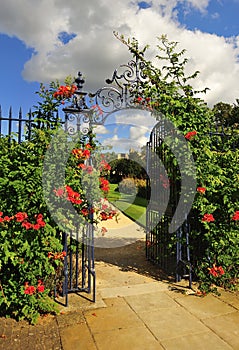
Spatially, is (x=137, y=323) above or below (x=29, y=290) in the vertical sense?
below

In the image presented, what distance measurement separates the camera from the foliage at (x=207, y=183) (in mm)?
4359

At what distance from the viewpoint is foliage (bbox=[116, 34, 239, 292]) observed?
4359mm

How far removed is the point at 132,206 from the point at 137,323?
10.7 m

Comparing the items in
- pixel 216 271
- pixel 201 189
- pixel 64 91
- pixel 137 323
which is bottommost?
pixel 137 323

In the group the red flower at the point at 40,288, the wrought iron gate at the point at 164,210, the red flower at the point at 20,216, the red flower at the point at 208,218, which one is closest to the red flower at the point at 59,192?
the red flower at the point at 20,216

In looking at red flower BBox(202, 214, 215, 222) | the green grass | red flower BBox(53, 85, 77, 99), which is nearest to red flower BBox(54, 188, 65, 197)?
red flower BBox(53, 85, 77, 99)

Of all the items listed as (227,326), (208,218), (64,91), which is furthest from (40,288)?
(64,91)

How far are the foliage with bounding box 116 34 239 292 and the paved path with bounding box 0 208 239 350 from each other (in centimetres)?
46

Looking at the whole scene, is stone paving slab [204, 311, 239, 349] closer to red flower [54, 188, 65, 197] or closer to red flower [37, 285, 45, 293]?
red flower [37, 285, 45, 293]

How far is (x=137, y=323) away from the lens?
337 centimetres

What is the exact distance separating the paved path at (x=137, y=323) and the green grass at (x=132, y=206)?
580cm

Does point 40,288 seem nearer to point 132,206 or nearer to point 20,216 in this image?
point 20,216

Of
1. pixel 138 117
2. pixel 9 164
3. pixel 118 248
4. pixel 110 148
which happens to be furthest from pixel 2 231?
pixel 118 248

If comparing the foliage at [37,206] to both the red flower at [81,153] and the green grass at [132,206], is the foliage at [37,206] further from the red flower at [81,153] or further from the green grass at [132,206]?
the green grass at [132,206]
